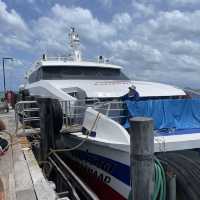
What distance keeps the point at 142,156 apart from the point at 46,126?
202 inches

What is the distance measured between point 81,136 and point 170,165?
2807mm

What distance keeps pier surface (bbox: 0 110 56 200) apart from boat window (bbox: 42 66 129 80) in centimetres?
588

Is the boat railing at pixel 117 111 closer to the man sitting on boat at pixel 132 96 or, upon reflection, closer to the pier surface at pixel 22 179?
the man sitting on boat at pixel 132 96

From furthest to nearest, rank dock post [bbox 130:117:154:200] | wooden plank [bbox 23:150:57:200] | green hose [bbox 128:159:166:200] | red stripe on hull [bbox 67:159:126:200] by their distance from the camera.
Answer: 1. red stripe on hull [bbox 67:159:126:200]
2. wooden plank [bbox 23:150:57:200]
3. green hose [bbox 128:159:166:200]
4. dock post [bbox 130:117:154:200]

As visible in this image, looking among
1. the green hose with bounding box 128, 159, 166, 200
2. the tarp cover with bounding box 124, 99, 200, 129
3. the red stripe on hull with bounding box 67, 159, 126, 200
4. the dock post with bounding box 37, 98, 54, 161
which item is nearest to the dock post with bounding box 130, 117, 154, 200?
the green hose with bounding box 128, 159, 166, 200

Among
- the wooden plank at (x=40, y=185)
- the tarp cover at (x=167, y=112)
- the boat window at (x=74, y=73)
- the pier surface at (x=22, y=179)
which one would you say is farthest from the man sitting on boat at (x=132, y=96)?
the boat window at (x=74, y=73)

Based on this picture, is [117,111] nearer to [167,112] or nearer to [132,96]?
[167,112]

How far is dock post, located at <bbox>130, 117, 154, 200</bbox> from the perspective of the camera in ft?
11.5

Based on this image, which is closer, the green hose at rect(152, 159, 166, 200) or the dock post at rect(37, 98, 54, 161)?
the green hose at rect(152, 159, 166, 200)

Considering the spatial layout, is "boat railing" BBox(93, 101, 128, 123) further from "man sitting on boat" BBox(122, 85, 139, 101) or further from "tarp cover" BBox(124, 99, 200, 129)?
"man sitting on boat" BBox(122, 85, 139, 101)

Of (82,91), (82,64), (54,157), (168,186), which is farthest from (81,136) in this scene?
(82,64)

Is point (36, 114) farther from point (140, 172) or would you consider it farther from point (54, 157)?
point (140, 172)

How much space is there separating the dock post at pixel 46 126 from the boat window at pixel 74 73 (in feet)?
16.9

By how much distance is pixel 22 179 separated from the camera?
5.67 metres
